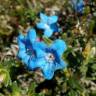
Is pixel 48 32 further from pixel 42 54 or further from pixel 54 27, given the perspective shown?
pixel 42 54

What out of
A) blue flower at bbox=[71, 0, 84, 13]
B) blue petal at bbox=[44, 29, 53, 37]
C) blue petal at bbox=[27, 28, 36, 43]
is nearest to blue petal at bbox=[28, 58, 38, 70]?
blue petal at bbox=[27, 28, 36, 43]

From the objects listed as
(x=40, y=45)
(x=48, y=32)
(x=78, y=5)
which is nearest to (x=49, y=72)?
(x=40, y=45)

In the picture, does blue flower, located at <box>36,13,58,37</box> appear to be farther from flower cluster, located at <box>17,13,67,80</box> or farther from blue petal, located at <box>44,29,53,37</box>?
flower cluster, located at <box>17,13,67,80</box>

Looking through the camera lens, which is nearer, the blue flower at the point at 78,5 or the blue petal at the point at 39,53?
the blue petal at the point at 39,53

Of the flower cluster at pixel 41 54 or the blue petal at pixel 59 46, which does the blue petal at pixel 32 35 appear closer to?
the flower cluster at pixel 41 54

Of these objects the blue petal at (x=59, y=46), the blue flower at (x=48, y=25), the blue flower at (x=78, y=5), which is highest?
the blue flower at (x=78, y=5)

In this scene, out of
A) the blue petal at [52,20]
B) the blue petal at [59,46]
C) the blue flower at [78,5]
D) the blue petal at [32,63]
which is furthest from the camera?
the blue flower at [78,5]

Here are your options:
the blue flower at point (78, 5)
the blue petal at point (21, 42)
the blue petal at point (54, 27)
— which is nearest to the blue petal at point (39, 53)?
the blue petal at point (21, 42)
